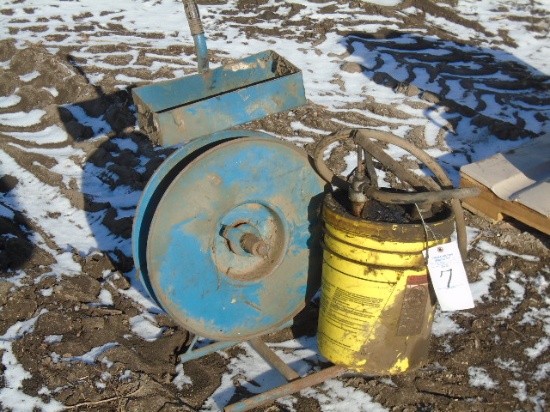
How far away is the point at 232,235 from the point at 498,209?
2.20 meters

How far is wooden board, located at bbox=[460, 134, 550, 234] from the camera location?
4.35 metres

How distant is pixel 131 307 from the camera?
12.9ft

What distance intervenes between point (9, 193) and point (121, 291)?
161cm

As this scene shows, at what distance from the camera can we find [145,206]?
314 cm

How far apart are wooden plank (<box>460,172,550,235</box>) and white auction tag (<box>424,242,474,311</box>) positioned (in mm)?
1541

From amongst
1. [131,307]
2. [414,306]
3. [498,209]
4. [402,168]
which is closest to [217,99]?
[402,168]

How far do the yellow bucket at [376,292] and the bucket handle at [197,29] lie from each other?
1003 millimetres

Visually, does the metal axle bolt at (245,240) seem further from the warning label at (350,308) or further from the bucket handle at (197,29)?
the bucket handle at (197,29)

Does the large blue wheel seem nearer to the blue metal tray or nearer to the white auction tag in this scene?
the blue metal tray

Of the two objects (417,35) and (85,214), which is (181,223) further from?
(417,35)

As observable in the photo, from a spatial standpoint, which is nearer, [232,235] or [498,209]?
[232,235]

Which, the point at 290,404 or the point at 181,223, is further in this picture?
the point at 290,404

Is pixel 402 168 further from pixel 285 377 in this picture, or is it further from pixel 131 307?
pixel 131 307

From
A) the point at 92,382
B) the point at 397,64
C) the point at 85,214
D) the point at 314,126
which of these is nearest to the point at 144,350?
the point at 92,382
